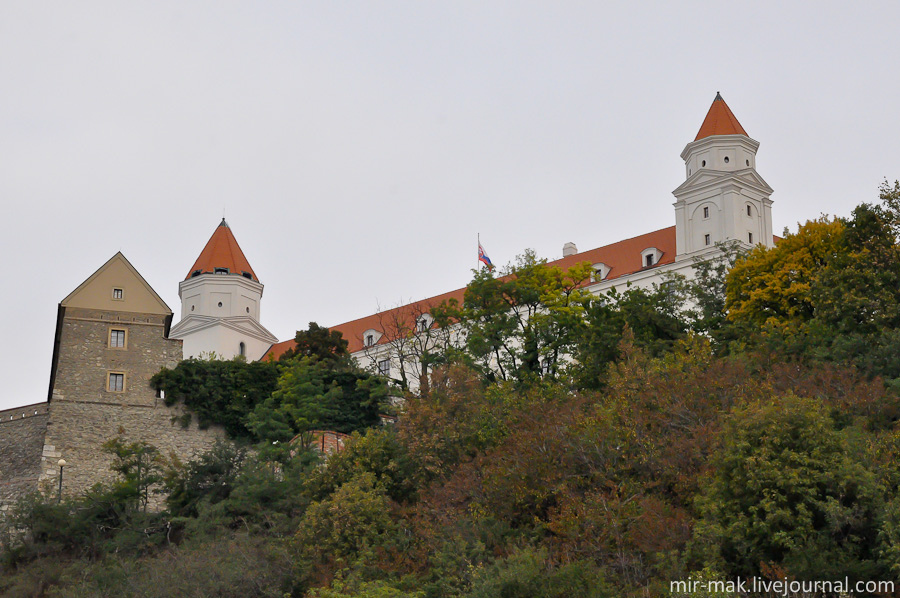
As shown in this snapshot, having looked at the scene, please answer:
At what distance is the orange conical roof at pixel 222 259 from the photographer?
6800cm

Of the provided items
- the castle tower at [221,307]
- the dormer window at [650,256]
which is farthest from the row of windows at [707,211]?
the castle tower at [221,307]

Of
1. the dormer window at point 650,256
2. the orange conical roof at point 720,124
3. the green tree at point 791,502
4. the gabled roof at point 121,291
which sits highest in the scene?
the orange conical roof at point 720,124

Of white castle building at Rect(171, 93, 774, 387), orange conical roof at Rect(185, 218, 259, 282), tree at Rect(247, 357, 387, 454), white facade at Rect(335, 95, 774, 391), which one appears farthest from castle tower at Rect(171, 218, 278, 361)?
tree at Rect(247, 357, 387, 454)

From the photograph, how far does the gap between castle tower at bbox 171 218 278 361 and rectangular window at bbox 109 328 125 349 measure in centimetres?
2746

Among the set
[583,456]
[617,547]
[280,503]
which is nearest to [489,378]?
[280,503]

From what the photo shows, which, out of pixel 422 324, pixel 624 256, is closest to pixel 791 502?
pixel 422 324

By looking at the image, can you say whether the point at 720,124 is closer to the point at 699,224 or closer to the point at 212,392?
the point at 699,224

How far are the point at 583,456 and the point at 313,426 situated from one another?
44.8 ft

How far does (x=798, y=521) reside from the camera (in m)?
18.6

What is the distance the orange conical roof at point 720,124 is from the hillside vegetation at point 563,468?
20766mm

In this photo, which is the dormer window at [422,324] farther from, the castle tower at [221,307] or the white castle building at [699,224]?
the castle tower at [221,307]

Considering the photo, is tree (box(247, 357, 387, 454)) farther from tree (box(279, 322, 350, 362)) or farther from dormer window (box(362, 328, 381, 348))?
dormer window (box(362, 328, 381, 348))

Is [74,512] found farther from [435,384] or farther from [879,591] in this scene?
[879,591]

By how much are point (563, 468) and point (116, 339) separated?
64.9 ft
